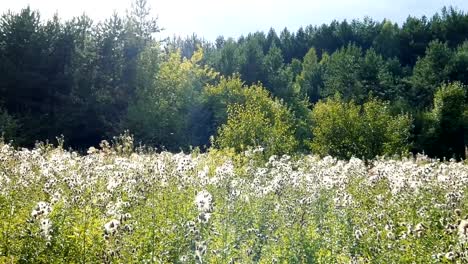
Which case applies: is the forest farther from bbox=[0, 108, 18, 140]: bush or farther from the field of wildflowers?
the field of wildflowers

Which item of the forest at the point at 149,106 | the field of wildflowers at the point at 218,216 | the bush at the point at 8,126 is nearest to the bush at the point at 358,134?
the forest at the point at 149,106

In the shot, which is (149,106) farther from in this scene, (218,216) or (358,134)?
(218,216)

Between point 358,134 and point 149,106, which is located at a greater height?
point 149,106

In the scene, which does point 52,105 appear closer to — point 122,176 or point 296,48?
point 122,176

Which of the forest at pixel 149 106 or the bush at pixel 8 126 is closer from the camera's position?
the bush at pixel 8 126

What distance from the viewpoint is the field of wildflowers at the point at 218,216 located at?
527cm

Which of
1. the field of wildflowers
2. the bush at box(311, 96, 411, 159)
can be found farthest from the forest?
the field of wildflowers

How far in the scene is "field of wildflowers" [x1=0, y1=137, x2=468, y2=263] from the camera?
17.3 feet

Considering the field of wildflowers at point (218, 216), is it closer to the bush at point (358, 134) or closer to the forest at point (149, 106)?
the forest at point (149, 106)

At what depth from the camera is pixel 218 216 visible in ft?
23.7

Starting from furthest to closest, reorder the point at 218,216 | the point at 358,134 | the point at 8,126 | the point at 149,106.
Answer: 1. the point at 149,106
2. the point at 358,134
3. the point at 8,126
4. the point at 218,216

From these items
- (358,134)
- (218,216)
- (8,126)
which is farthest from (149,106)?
(218,216)

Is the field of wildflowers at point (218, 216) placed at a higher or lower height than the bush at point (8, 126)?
lower

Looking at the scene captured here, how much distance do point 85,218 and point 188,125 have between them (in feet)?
105
